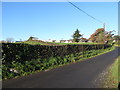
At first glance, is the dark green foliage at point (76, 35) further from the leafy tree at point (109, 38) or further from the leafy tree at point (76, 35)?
the leafy tree at point (109, 38)

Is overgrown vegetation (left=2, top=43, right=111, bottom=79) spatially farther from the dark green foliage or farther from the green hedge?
the dark green foliage

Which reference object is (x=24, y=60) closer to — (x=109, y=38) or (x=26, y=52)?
(x=26, y=52)

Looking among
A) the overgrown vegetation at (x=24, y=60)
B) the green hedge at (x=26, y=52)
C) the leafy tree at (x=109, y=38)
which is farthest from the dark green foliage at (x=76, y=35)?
the overgrown vegetation at (x=24, y=60)

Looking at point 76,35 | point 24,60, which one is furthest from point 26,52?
point 76,35

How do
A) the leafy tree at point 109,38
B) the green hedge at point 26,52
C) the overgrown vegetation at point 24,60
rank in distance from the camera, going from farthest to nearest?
1. the leafy tree at point 109,38
2. the green hedge at point 26,52
3. the overgrown vegetation at point 24,60

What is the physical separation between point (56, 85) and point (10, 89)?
2148 mm

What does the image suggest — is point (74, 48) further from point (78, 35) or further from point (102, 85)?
point (78, 35)

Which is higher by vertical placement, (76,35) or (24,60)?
(76,35)

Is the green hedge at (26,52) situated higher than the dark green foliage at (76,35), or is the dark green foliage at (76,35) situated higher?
the dark green foliage at (76,35)

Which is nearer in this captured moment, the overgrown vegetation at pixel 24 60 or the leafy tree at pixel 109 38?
the overgrown vegetation at pixel 24 60

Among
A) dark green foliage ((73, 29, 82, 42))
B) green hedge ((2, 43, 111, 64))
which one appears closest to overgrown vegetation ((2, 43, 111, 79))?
green hedge ((2, 43, 111, 64))

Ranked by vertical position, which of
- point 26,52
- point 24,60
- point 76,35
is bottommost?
point 24,60

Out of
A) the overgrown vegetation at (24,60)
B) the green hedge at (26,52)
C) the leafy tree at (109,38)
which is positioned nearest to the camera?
the overgrown vegetation at (24,60)

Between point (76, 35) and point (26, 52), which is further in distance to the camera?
point (76, 35)
